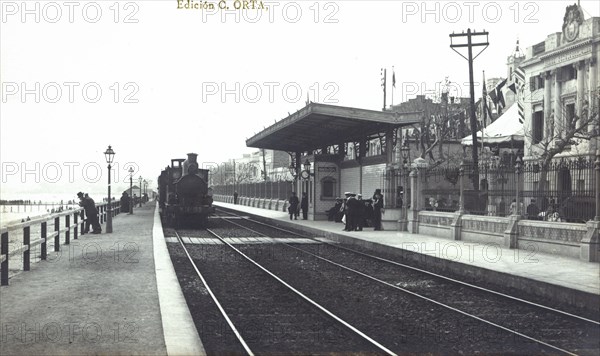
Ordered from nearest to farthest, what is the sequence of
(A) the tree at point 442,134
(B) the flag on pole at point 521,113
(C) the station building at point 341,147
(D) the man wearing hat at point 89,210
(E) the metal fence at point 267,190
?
1. (D) the man wearing hat at point 89,210
2. (C) the station building at point 341,147
3. (B) the flag on pole at point 521,113
4. (E) the metal fence at point 267,190
5. (A) the tree at point 442,134

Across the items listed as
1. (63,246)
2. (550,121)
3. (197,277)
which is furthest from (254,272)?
(550,121)

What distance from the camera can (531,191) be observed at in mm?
14391

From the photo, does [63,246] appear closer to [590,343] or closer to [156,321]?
[156,321]

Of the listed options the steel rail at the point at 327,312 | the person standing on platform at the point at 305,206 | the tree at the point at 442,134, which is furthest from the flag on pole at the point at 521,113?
the steel rail at the point at 327,312

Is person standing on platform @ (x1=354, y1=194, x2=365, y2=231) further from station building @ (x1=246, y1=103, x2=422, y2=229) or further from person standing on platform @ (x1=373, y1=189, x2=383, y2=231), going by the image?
station building @ (x1=246, y1=103, x2=422, y2=229)

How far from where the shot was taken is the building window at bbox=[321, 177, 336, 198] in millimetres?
28420

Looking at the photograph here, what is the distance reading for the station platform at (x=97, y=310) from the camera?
5500 millimetres

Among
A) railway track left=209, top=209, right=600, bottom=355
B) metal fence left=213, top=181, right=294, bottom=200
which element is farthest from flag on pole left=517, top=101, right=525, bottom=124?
railway track left=209, top=209, right=600, bottom=355

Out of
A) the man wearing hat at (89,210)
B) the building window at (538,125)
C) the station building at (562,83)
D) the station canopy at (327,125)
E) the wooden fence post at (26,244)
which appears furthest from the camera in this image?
the building window at (538,125)

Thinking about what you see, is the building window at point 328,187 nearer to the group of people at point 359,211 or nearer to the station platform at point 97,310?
the group of people at point 359,211

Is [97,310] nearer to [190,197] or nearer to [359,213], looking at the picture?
[359,213]

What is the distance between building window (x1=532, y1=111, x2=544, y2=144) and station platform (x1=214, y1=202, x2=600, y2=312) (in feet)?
72.9

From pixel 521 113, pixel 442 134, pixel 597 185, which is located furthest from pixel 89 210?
pixel 521 113

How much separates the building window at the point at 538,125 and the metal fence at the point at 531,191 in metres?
20.5
